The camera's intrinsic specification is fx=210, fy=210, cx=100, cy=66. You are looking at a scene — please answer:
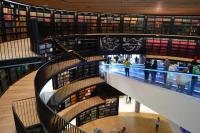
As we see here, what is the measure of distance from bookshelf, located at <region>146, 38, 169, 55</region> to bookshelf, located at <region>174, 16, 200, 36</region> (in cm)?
152

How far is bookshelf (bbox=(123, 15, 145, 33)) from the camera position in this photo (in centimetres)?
1709

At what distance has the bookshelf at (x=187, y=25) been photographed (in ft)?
51.8

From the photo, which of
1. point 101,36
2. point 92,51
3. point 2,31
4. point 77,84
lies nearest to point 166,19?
point 101,36

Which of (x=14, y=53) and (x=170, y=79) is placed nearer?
(x=14, y=53)

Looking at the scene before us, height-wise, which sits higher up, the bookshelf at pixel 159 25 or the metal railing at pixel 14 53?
the bookshelf at pixel 159 25

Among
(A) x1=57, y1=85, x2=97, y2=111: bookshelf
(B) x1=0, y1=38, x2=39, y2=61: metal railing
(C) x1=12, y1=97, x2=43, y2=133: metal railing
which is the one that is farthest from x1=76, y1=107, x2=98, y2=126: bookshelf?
(B) x1=0, y1=38, x2=39, y2=61: metal railing

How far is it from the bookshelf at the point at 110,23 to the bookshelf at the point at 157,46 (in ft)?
10.3

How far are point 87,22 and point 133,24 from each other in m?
3.93

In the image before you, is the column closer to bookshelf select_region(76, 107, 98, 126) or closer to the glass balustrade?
bookshelf select_region(76, 107, 98, 126)

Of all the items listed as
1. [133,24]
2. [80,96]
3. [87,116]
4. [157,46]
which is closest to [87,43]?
[80,96]

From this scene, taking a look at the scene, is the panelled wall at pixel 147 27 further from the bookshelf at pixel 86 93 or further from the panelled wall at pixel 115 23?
the bookshelf at pixel 86 93

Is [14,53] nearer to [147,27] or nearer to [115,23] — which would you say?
[115,23]

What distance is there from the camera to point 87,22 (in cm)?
1608

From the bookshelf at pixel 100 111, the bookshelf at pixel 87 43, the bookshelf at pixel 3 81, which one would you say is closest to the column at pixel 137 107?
the bookshelf at pixel 100 111
